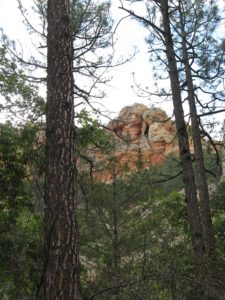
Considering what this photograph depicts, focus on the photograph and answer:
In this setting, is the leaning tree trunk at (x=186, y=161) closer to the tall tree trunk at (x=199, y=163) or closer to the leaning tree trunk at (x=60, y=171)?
the tall tree trunk at (x=199, y=163)

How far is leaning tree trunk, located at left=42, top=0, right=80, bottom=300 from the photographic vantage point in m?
3.41

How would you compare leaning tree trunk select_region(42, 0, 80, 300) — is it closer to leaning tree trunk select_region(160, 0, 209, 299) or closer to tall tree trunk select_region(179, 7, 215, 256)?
leaning tree trunk select_region(160, 0, 209, 299)

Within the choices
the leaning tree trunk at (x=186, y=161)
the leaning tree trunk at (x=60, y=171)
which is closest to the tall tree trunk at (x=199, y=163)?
the leaning tree trunk at (x=186, y=161)

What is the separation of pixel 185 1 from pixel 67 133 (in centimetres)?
598

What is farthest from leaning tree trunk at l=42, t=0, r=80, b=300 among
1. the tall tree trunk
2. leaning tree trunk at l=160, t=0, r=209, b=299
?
the tall tree trunk

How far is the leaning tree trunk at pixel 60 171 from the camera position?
3412 mm

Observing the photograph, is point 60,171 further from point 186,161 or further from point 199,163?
point 199,163

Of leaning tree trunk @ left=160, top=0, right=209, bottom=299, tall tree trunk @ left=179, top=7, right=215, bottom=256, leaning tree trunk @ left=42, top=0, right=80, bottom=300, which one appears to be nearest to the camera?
leaning tree trunk @ left=42, top=0, right=80, bottom=300

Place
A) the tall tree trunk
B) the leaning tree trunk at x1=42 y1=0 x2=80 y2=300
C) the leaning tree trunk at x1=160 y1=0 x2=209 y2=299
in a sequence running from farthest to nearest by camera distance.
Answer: the tall tree trunk, the leaning tree trunk at x1=160 y1=0 x2=209 y2=299, the leaning tree trunk at x1=42 y1=0 x2=80 y2=300

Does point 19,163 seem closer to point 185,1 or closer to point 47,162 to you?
point 47,162

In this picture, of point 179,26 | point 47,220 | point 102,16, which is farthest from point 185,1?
point 47,220

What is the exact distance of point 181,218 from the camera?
1164 cm

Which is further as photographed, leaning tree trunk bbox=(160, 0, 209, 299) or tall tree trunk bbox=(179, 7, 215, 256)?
tall tree trunk bbox=(179, 7, 215, 256)

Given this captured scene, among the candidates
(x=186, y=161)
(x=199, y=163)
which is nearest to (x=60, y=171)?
(x=186, y=161)
